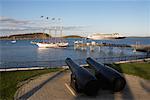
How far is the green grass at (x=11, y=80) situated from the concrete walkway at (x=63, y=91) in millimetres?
450

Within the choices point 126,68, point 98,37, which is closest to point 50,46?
point 98,37

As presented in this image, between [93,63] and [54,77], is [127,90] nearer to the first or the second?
[93,63]

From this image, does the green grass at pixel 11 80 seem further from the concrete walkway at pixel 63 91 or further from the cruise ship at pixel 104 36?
the cruise ship at pixel 104 36

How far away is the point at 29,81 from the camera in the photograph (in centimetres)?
1678

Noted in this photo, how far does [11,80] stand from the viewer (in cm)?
1698

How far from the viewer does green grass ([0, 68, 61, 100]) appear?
13.1m

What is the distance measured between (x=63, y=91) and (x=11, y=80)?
14.8 ft

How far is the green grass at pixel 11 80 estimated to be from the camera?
43.0 ft

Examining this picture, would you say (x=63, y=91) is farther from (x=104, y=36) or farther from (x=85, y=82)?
(x=104, y=36)

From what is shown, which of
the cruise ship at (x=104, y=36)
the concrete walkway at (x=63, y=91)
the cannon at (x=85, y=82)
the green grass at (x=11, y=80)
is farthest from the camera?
the cruise ship at (x=104, y=36)

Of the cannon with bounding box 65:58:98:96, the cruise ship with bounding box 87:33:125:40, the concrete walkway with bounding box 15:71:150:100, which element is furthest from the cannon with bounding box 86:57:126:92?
the cruise ship with bounding box 87:33:125:40

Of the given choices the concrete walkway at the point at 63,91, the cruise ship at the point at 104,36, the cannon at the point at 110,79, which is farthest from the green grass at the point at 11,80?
the cruise ship at the point at 104,36

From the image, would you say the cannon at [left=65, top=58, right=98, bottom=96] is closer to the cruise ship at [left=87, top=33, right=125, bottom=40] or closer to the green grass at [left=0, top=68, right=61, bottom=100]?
the green grass at [left=0, top=68, right=61, bottom=100]

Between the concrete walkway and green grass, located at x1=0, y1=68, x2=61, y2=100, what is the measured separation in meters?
0.45
